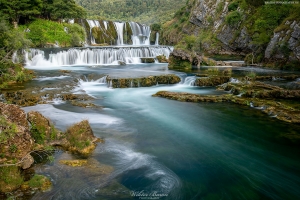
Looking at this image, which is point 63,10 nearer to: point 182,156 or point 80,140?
point 80,140

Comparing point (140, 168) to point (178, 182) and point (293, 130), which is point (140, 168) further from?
point (293, 130)

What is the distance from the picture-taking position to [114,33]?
191 feet

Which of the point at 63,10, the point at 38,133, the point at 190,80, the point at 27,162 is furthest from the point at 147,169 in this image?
the point at 63,10

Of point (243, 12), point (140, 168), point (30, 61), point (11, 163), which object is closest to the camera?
point (11, 163)

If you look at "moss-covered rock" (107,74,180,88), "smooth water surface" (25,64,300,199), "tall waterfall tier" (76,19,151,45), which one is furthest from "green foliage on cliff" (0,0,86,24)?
"smooth water surface" (25,64,300,199)

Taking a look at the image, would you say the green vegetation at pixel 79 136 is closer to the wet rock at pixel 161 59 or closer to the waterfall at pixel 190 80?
the waterfall at pixel 190 80

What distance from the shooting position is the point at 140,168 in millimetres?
7738

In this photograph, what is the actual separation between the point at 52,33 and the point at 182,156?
42.7 meters

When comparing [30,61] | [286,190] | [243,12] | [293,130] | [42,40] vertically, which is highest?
[243,12]

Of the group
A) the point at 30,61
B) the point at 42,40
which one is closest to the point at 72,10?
the point at 42,40

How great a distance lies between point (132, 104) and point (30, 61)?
858 inches

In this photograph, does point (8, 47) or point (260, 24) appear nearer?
A: point (8, 47)

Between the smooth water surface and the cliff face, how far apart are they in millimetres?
17945

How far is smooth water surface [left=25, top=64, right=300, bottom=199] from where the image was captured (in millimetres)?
6598
